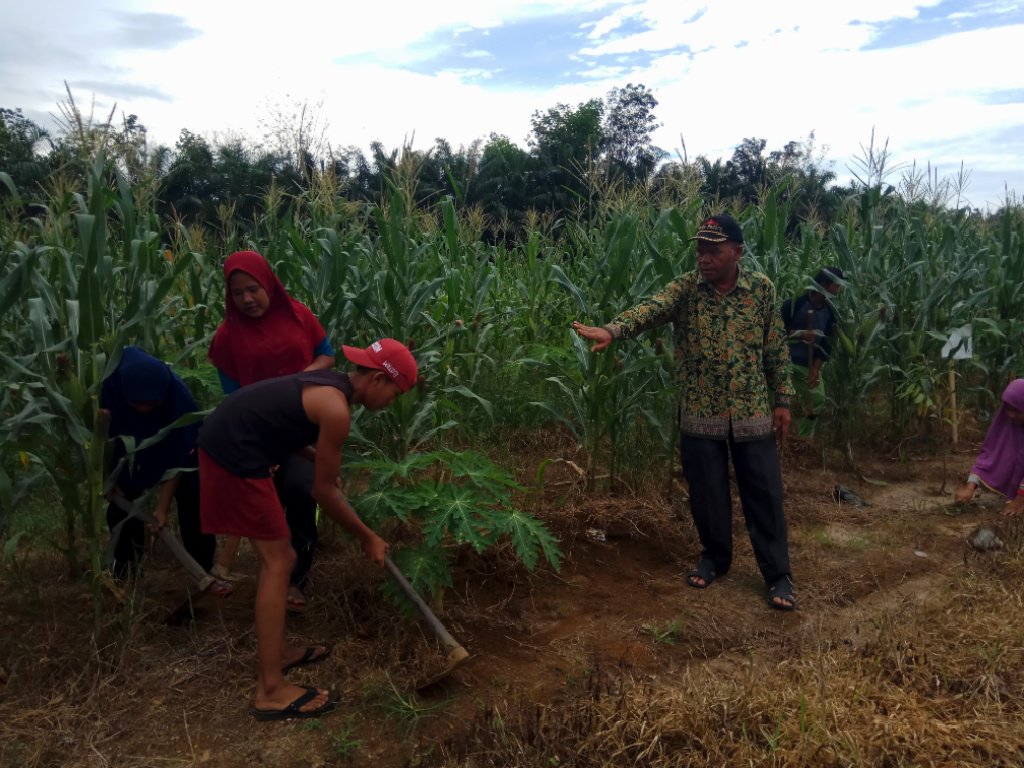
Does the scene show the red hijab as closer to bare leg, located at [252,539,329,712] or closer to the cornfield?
the cornfield

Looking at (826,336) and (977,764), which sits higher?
(826,336)

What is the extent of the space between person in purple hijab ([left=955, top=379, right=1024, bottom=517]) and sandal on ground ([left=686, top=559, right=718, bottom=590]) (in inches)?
63.7

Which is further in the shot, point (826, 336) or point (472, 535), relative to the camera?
point (826, 336)

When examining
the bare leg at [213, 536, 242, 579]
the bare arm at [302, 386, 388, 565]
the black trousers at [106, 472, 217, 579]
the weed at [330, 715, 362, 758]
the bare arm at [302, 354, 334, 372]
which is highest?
the bare arm at [302, 354, 334, 372]

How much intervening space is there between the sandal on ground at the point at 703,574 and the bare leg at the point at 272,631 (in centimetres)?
195

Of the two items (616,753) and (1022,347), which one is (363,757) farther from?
(1022,347)

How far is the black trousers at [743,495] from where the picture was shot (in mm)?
3863

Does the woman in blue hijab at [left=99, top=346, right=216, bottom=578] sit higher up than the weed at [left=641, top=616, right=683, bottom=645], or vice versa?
the woman in blue hijab at [left=99, top=346, right=216, bottom=578]

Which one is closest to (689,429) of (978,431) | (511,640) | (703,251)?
(703,251)

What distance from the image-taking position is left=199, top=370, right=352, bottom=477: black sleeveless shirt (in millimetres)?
2746

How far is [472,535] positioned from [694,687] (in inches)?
36.8

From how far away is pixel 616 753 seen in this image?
2.42m

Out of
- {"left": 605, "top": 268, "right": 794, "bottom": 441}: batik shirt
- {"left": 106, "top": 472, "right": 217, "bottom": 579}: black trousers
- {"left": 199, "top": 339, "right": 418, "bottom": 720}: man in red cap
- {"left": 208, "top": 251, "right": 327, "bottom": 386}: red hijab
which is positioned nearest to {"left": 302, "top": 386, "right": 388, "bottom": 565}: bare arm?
{"left": 199, "top": 339, "right": 418, "bottom": 720}: man in red cap

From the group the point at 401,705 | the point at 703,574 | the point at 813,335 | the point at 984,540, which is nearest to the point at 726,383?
the point at 703,574
